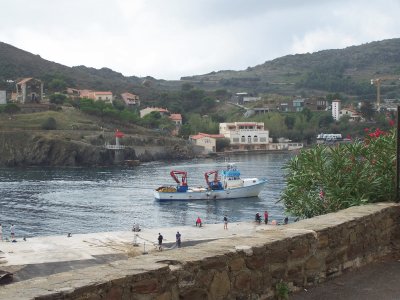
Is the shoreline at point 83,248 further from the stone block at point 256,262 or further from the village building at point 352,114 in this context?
the village building at point 352,114

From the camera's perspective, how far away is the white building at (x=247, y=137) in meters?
129

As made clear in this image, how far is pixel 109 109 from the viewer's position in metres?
124

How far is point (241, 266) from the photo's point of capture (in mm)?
4738

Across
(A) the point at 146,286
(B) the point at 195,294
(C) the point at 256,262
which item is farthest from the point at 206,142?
(A) the point at 146,286

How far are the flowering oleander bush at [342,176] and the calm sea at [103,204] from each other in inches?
1157

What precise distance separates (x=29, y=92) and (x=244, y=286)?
132831 millimetres

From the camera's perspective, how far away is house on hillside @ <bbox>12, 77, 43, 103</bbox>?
128250 millimetres

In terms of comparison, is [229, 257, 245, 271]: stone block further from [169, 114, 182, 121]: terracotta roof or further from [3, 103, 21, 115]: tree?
[169, 114, 182, 121]: terracotta roof

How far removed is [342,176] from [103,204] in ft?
146

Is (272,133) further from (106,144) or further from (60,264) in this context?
(60,264)

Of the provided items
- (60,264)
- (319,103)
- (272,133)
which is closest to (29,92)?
(272,133)

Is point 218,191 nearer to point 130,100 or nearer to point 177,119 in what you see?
point 177,119

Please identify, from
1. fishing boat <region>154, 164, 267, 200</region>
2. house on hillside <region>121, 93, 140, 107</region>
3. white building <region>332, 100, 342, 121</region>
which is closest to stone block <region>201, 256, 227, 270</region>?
fishing boat <region>154, 164, 267, 200</region>

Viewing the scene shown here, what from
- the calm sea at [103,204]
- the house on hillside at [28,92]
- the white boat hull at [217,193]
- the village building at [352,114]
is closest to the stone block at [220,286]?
the calm sea at [103,204]
